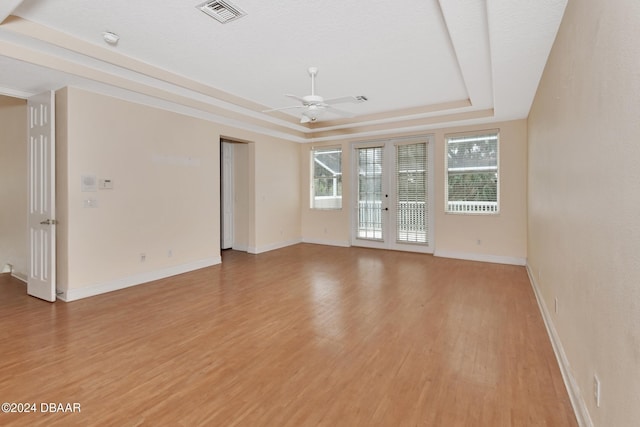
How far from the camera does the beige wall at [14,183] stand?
186 inches

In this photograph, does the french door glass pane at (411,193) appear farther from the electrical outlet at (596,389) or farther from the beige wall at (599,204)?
the electrical outlet at (596,389)

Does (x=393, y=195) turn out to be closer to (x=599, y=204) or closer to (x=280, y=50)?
(x=280, y=50)

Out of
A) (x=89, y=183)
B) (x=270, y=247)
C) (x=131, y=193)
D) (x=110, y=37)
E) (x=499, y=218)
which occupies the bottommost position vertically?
(x=270, y=247)

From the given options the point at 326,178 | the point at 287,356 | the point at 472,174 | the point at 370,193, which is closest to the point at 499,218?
the point at 472,174

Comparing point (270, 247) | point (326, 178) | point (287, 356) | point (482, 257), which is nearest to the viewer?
point (287, 356)

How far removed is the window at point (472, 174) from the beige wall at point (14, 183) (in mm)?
7301

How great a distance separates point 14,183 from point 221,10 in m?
4.66

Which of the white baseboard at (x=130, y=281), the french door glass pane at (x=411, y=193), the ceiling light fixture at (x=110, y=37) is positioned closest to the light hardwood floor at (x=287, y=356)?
the white baseboard at (x=130, y=281)

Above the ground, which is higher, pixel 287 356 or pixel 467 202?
pixel 467 202

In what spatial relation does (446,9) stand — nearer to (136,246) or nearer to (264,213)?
(136,246)

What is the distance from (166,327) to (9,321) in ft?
5.69

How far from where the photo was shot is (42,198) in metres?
3.98

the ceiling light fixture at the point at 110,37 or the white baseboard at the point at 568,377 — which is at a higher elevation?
the ceiling light fixture at the point at 110,37

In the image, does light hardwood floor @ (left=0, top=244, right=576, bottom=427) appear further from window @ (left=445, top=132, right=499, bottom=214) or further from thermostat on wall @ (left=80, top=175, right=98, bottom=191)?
window @ (left=445, top=132, right=499, bottom=214)
